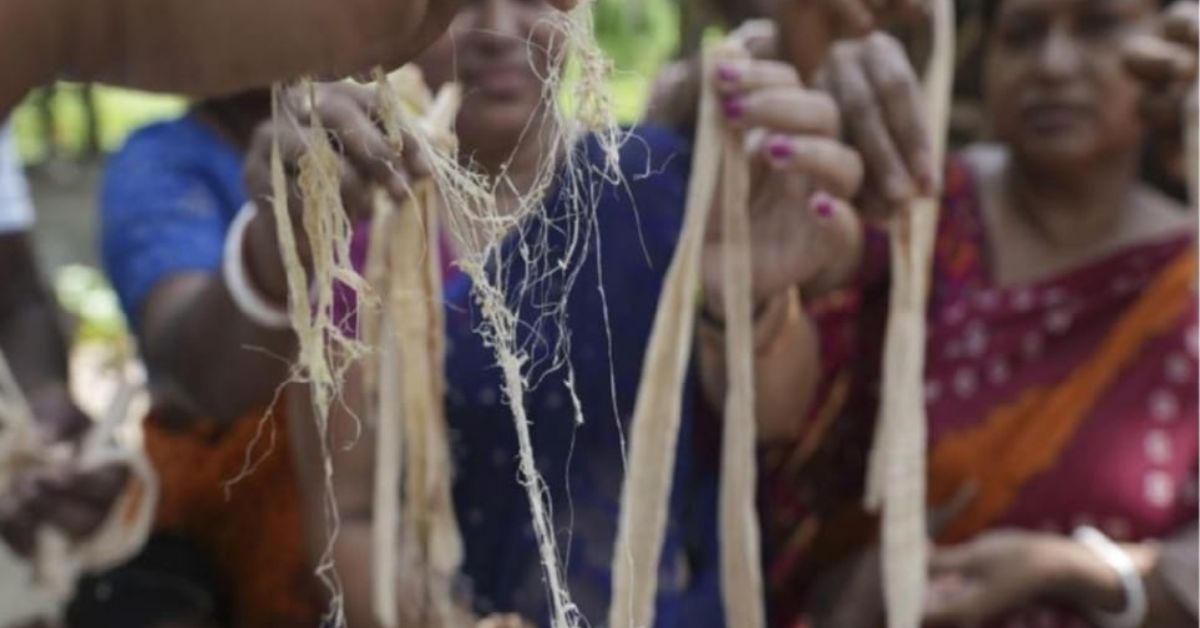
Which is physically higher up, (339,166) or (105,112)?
(339,166)

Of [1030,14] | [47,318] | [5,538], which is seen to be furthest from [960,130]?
[5,538]

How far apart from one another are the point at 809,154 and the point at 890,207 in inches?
2.6

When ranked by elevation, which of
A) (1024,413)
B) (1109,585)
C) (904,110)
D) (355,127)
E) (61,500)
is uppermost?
(355,127)

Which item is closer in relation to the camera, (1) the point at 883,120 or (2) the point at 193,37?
(2) the point at 193,37

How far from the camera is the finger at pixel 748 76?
1128 millimetres

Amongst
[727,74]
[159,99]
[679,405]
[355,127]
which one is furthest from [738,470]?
[159,99]

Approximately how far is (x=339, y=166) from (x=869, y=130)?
0.59m

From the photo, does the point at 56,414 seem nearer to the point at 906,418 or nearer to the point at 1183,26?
the point at 906,418

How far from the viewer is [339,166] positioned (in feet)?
A: 2.27

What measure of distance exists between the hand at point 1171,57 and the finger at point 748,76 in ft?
1.09

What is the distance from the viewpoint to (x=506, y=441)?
4.04ft

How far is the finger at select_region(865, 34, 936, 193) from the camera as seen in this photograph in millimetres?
1180

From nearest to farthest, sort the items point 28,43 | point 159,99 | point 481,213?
1. point 28,43
2. point 481,213
3. point 159,99

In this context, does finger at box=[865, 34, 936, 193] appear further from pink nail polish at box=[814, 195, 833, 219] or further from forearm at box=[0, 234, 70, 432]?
forearm at box=[0, 234, 70, 432]
